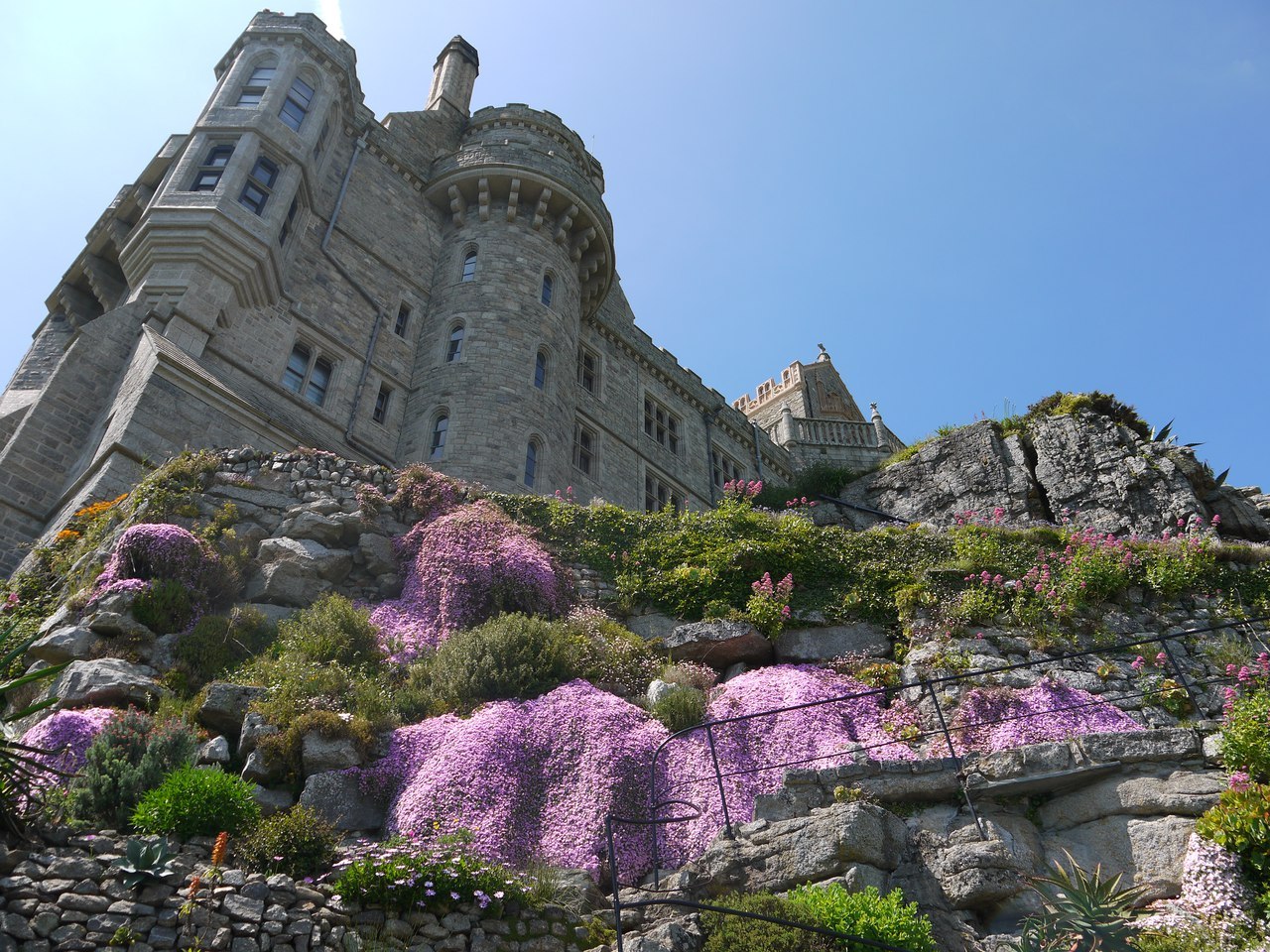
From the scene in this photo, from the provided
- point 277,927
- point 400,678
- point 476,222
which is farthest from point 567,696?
point 476,222

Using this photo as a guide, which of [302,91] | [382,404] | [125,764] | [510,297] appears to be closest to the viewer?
[125,764]

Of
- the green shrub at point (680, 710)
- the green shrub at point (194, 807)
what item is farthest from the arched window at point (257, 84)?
the green shrub at point (194, 807)

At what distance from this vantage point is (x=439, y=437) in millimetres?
22266

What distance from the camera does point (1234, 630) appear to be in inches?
504

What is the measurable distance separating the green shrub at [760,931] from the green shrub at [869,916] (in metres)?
0.10

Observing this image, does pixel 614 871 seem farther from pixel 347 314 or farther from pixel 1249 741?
pixel 347 314

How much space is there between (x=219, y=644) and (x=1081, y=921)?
9485 millimetres

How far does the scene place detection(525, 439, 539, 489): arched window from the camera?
22.3 meters

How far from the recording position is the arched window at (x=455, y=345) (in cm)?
2391

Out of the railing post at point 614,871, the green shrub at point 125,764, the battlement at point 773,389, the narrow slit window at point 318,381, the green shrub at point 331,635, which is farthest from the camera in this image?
the battlement at point 773,389

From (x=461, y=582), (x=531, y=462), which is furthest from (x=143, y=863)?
(x=531, y=462)

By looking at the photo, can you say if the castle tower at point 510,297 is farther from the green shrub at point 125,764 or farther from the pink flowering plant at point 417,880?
the pink flowering plant at point 417,880

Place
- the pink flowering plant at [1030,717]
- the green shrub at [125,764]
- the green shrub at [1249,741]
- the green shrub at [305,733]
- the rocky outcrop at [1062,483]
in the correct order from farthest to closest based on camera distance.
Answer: the rocky outcrop at [1062,483] < the pink flowering plant at [1030,717] < the green shrub at [305,733] < the green shrub at [1249,741] < the green shrub at [125,764]

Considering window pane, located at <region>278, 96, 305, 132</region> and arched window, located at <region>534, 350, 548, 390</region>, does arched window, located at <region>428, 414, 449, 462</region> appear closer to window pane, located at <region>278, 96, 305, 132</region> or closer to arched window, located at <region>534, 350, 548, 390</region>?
arched window, located at <region>534, 350, 548, 390</region>
